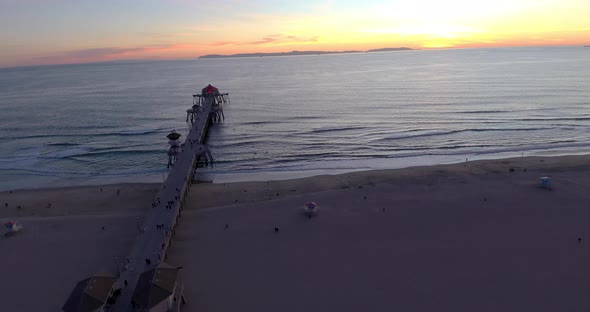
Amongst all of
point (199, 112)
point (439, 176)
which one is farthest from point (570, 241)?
point (199, 112)

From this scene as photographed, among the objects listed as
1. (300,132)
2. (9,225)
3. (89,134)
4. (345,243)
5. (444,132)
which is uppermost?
(89,134)

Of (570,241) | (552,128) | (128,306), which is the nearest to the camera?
(128,306)

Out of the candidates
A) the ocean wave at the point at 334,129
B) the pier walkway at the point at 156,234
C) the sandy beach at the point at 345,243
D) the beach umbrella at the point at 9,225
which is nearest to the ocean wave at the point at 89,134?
the sandy beach at the point at 345,243

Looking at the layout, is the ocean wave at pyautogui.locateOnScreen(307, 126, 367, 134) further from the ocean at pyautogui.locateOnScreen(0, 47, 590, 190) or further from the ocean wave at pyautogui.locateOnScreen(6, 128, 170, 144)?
the ocean wave at pyautogui.locateOnScreen(6, 128, 170, 144)

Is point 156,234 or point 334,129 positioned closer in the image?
point 156,234

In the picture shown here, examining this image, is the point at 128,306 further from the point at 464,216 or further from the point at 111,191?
the point at 464,216

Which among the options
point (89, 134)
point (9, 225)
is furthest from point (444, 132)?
point (89, 134)

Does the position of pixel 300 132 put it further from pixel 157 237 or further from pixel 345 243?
pixel 157 237
